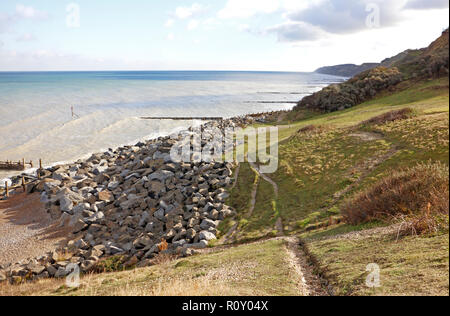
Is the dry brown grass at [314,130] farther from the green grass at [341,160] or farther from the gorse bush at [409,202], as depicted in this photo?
the gorse bush at [409,202]

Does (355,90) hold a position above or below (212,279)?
above

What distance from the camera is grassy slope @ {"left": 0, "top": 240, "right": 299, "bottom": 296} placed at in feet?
27.9

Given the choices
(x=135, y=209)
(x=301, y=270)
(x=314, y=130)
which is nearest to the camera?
(x=301, y=270)

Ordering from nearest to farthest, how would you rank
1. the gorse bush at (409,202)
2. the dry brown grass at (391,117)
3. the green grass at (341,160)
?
the gorse bush at (409,202), the green grass at (341,160), the dry brown grass at (391,117)

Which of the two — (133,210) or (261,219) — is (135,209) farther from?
(261,219)

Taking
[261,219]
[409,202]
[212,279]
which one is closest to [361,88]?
[261,219]

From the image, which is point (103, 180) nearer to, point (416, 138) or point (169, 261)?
point (169, 261)

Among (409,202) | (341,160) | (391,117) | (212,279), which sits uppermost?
(391,117)

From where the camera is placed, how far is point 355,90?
5231 cm

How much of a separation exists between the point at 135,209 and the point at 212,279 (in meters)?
15.0

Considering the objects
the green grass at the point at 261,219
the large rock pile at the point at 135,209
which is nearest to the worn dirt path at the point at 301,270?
the green grass at the point at 261,219

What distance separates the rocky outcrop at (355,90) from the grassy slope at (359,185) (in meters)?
17.5

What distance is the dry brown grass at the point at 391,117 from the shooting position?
2552cm

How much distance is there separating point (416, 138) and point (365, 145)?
3.79 meters
